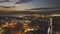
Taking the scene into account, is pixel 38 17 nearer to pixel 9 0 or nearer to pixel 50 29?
pixel 50 29

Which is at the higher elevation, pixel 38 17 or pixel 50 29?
pixel 38 17

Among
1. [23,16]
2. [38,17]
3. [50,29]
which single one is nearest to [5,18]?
[23,16]

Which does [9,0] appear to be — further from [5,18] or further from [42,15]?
[42,15]

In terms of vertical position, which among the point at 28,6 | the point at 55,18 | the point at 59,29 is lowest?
the point at 59,29

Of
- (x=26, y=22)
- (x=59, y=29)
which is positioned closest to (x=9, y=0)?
(x=26, y=22)

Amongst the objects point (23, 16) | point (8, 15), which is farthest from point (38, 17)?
point (8, 15)

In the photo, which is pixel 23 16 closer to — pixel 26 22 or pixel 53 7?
pixel 26 22

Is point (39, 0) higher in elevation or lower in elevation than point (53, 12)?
higher
